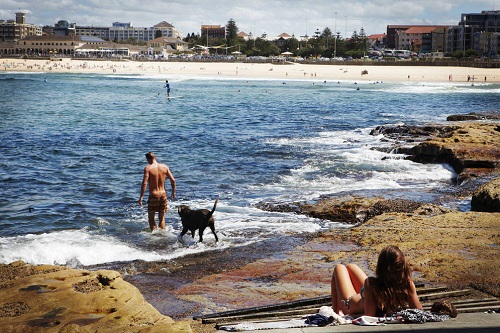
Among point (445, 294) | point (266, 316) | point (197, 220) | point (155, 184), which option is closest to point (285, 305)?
point (266, 316)

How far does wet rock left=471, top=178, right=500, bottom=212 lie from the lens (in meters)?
12.0

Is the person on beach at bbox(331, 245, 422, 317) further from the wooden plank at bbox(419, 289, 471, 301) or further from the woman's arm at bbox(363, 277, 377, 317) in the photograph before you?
the wooden plank at bbox(419, 289, 471, 301)

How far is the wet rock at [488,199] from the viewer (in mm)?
12016

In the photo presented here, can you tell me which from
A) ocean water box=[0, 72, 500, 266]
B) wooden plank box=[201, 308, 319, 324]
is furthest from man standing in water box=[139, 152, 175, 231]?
wooden plank box=[201, 308, 319, 324]

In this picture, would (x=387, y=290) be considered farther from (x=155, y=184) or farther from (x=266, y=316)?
(x=155, y=184)

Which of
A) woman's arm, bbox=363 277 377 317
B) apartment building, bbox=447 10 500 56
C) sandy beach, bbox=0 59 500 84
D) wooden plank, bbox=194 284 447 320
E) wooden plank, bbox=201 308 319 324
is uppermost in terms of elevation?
apartment building, bbox=447 10 500 56

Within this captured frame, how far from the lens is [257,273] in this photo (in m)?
8.91

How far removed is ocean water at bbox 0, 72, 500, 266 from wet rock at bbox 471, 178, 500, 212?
105 inches

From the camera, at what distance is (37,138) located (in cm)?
3000

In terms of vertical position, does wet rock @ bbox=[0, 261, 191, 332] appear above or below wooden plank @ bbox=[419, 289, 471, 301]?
above

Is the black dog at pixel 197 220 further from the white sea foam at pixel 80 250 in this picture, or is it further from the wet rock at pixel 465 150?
the wet rock at pixel 465 150

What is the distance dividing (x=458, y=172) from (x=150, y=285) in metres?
11.9

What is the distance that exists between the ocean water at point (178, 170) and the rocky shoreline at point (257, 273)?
107cm

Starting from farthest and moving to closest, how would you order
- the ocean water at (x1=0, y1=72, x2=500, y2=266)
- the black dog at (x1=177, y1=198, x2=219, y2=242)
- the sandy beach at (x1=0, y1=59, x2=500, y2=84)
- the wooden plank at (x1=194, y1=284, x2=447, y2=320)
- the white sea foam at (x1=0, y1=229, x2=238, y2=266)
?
the sandy beach at (x1=0, y1=59, x2=500, y2=84), the ocean water at (x1=0, y1=72, x2=500, y2=266), the black dog at (x1=177, y1=198, x2=219, y2=242), the white sea foam at (x1=0, y1=229, x2=238, y2=266), the wooden plank at (x1=194, y1=284, x2=447, y2=320)
